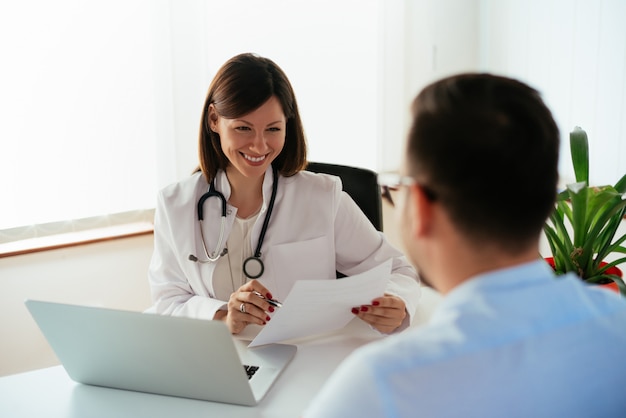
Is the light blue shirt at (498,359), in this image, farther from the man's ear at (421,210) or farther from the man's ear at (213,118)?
A: the man's ear at (213,118)

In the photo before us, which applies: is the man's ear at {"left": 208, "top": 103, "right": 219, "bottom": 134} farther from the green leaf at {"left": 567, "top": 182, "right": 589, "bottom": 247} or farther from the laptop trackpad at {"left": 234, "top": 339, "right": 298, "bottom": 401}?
the green leaf at {"left": 567, "top": 182, "right": 589, "bottom": 247}

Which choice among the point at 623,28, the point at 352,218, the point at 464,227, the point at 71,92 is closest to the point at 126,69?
the point at 71,92

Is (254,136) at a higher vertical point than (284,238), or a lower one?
higher

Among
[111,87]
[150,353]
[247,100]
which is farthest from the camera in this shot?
[111,87]

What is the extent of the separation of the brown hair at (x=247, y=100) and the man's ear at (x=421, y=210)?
893 millimetres

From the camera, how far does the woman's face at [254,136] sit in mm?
1700

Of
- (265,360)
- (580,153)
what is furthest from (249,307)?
(580,153)

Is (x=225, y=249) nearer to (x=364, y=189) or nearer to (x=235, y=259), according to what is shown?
(x=235, y=259)

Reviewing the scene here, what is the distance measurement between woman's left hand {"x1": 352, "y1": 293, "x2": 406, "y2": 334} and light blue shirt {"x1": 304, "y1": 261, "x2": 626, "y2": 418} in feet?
2.09

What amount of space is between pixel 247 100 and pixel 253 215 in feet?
1.05

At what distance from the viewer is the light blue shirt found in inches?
29.6

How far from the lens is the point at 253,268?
1.77 m

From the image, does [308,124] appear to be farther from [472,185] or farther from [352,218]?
[472,185]

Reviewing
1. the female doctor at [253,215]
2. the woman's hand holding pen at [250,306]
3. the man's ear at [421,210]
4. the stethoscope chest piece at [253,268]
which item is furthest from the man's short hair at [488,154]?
the stethoscope chest piece at [253,268]
